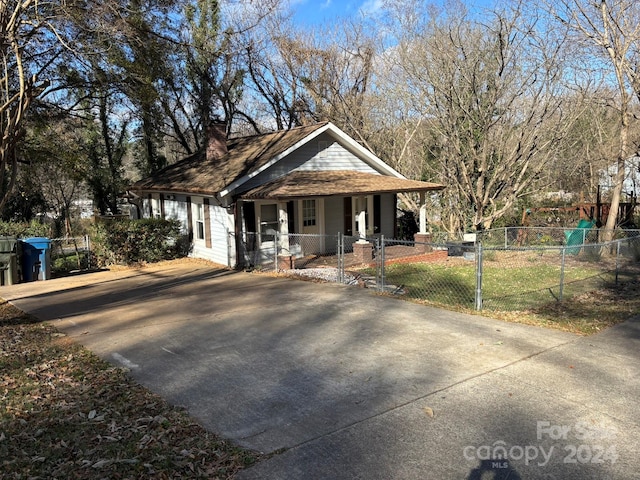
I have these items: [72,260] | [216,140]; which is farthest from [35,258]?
[216,140]

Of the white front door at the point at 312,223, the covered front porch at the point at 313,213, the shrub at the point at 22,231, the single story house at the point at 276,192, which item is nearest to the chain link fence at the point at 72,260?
the shrub at the point at 22,231

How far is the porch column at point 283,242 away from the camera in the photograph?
14.7 m

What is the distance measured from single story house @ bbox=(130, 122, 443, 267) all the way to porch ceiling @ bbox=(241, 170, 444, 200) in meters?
0.03

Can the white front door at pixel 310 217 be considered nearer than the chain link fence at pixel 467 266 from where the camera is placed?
No

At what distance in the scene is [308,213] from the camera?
17.6 metres

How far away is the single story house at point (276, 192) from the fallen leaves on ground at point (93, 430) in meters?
9.29

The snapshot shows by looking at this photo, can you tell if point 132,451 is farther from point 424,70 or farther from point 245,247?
point 424,70

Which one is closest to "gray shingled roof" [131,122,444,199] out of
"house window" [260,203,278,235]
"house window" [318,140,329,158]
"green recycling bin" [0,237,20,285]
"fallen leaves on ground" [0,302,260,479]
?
"house window" [318,140,329,158]

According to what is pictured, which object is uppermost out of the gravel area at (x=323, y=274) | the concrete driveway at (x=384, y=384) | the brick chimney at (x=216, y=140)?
the brick chimney at (x=216, y=140)

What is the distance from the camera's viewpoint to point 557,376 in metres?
5.73

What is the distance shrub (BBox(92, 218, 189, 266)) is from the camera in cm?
1700

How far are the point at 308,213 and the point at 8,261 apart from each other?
29.8 ft

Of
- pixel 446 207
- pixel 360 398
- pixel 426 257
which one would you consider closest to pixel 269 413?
pixel 360 398

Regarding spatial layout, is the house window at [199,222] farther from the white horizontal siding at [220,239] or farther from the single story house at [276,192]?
the white horizontal siding at [220,239]
